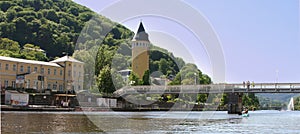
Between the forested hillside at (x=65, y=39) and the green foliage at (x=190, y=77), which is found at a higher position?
the forested hillside at (x=65, y=39)

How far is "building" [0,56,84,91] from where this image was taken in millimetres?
80188

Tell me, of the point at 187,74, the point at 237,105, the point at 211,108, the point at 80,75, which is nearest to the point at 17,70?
the point at 80,75

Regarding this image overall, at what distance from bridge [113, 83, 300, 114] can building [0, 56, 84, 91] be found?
13591 mm

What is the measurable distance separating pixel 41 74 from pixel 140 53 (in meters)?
39.6

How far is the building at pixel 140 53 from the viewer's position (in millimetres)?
117938

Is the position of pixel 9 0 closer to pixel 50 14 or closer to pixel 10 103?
pixel 50 14

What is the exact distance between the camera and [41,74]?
87500mm

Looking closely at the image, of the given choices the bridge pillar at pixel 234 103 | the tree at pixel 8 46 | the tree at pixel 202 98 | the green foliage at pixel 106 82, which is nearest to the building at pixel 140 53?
the tree at pixel 202 98

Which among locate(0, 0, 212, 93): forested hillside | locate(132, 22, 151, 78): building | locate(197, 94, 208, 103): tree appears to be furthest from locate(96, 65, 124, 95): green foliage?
locate(197, 94, 208, 103): tree

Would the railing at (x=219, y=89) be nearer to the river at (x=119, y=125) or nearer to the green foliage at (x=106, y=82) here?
the green foliage at (x=106, y=82)

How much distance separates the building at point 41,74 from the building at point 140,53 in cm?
2237

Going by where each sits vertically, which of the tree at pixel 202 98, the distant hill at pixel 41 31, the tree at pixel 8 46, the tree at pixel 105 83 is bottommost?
the tree at pixel 202 98

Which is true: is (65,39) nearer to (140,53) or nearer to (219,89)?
(140,53)

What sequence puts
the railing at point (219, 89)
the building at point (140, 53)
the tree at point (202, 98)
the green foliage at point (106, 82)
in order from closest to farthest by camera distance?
the railing at point (219, 89) → the green foliage at point (106, 82) → the tree at point (202, 98) → the building at point (140, 53)
